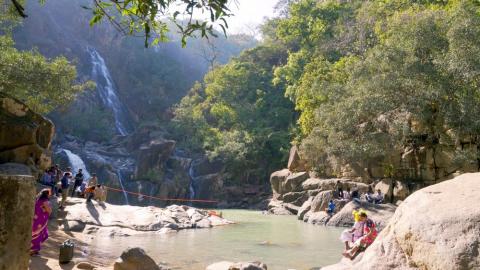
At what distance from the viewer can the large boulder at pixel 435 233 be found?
4715 mm

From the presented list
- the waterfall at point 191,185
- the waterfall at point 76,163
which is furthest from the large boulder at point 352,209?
the waterfall at point 76,163

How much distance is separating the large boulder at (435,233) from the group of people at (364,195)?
47.5 feet

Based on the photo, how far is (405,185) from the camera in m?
21.4

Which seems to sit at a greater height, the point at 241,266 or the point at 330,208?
the point at 330,208

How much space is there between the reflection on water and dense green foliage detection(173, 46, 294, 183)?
19948 mm

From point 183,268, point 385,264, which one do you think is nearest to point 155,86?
point 183,268

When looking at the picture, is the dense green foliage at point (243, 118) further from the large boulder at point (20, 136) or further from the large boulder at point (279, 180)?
the large boulder at point (20, 136)

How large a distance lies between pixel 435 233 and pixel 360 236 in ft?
12.5

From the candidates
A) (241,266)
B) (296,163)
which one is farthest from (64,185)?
(296,163)

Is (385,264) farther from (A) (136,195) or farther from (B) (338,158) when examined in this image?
(A) (136,195)

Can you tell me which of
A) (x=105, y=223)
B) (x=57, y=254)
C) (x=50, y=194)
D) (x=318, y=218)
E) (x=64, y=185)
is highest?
(x=64, y=185)

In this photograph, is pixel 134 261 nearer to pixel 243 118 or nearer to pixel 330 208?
pixel 330 208

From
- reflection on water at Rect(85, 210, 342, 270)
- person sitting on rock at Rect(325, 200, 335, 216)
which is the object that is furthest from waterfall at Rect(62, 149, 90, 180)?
reflection on water at Rect(85, 210, 342, 270)

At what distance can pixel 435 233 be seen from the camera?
4973mm
